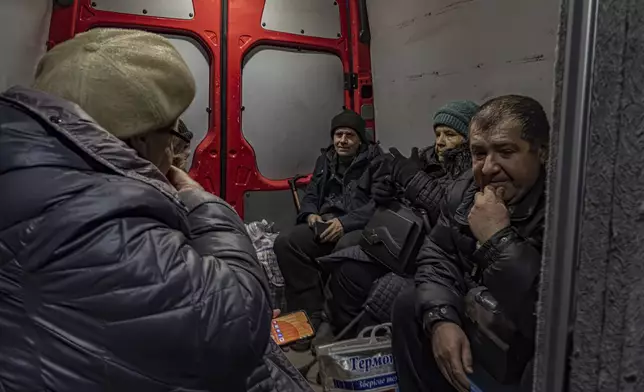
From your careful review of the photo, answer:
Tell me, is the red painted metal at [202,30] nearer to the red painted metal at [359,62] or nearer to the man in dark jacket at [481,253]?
the red painted metal at [359,62]

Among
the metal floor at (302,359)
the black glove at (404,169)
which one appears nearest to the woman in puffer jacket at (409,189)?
the black glove at (404,169)

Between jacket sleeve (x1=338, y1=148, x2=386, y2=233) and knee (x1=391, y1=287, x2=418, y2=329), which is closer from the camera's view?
knee (x1=391, y1=287, x2=418, y2=329)

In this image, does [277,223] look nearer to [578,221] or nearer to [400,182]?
[400,182]

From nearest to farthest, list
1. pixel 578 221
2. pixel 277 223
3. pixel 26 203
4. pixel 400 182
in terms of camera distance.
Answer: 1. pixel 578 221
2. pixel 26 203
3. pixel 400 182
4. pixel 277 223

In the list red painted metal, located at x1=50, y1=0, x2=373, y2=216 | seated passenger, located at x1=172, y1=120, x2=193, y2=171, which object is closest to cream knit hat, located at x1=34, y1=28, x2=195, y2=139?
seated passenger, located at x1=172, y1=120, x2=193, y2=171

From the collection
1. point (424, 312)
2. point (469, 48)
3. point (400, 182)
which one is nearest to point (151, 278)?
point (424, 312)

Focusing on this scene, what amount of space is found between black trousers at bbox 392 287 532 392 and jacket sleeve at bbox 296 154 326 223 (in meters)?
1.61

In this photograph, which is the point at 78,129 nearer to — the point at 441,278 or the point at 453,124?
the point at 441,278

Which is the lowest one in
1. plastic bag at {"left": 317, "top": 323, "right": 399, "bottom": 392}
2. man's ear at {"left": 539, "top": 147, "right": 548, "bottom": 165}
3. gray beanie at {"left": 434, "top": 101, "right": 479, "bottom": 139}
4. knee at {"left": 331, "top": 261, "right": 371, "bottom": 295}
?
plastic bag at {"left": 317, "top": 323, "right": 399, "bottom": 392}

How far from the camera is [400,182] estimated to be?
8.98 feet

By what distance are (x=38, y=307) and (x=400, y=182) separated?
2.13 m

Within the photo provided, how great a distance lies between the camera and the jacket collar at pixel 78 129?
0.81 meters

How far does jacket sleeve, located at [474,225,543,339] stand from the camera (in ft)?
4.47

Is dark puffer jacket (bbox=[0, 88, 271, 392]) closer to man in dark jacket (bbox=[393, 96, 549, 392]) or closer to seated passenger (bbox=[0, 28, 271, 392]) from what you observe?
seated passenger (bbox=[0, 28, 271, 392])
